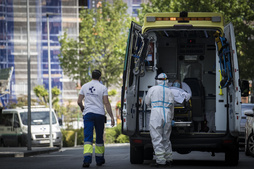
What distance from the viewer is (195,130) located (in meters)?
14.1

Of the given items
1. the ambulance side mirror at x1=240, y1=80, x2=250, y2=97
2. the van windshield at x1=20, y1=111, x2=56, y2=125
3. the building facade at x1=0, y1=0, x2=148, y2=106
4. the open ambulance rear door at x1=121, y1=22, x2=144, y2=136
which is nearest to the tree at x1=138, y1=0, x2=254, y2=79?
the van windshield at x1=20, y1=111, x2=56, y2=125

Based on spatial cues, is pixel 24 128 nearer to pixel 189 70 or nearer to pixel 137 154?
pixel 189 70

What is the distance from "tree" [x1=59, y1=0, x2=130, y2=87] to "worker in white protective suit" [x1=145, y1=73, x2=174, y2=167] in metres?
34.4

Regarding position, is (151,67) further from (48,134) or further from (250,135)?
(48,134)

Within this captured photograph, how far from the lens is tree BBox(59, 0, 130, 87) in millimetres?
47562

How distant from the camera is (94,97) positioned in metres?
13.0

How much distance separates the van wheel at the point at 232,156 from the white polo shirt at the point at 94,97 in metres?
2.59

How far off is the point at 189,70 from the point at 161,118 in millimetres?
3690

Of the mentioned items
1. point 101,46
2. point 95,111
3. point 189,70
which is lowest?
point 95,111

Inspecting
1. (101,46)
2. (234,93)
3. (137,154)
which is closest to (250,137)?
(137,154)

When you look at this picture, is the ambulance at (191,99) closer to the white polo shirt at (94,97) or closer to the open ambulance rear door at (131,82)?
the open ambulance rear door at (131,82)

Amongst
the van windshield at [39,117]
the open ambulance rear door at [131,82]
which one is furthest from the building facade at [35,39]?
the open ambulance rear door at [131,82]

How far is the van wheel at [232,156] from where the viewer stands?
13.2 meters

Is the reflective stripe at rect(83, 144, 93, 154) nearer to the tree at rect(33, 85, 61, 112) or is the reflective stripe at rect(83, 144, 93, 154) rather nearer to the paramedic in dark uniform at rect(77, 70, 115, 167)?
the paramedic in dark uniform at rect(77, 70, 115, 167)
